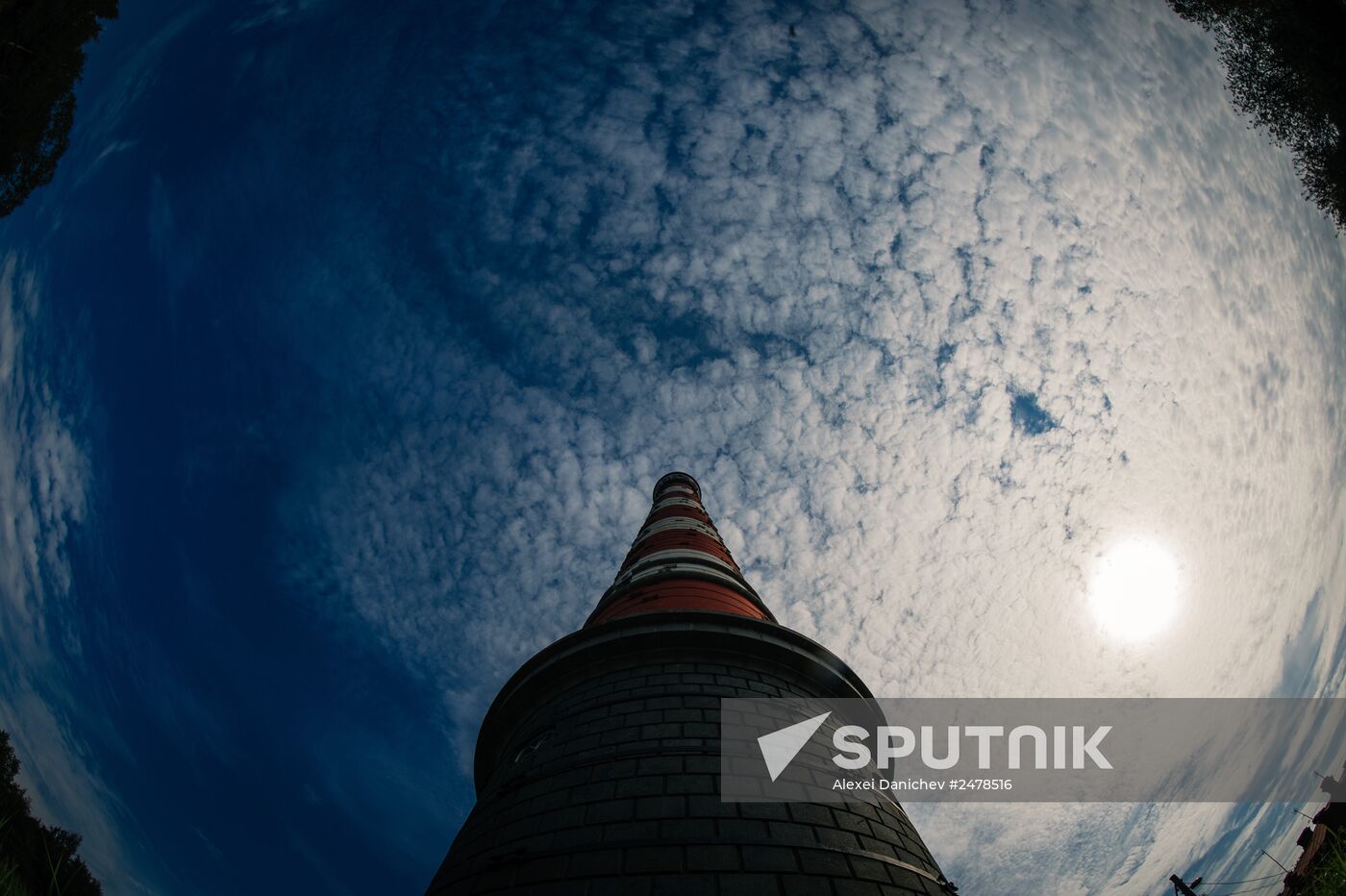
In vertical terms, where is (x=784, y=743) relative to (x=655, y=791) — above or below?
below

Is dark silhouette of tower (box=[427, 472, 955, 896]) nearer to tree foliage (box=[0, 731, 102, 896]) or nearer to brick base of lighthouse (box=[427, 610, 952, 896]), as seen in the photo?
brick base of lighthouse (box=[427, 610, 952, 896])

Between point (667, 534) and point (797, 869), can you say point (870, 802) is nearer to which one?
point (797, 869)

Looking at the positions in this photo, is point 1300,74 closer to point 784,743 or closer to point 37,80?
point 784,743

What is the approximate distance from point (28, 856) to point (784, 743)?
21.1 ft

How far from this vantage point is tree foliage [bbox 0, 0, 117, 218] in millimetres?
9609

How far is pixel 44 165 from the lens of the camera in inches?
460

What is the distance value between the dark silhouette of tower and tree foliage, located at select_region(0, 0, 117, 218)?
11570 mm

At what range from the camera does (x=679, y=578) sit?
1106cm

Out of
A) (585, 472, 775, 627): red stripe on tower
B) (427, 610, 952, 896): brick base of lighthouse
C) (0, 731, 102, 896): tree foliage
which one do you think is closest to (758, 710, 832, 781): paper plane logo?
(427, 610, 952, 896): brick base of lighthouse

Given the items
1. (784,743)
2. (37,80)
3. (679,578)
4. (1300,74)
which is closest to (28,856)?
(784,743)

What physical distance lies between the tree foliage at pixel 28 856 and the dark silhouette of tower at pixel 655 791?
9.18 feet

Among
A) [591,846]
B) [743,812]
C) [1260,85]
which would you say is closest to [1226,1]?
[1260,85]

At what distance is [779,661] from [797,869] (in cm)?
353

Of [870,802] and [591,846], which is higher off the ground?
[591,846]
